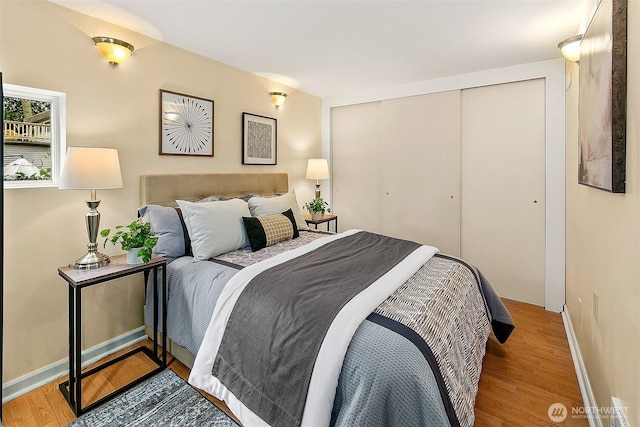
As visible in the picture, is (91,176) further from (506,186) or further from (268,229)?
(506,186)

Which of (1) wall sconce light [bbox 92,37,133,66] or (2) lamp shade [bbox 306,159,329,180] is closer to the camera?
(1) wall sconce light [bbox 92,37,133,66]

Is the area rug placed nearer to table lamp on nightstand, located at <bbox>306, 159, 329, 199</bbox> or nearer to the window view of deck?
the window view of deck

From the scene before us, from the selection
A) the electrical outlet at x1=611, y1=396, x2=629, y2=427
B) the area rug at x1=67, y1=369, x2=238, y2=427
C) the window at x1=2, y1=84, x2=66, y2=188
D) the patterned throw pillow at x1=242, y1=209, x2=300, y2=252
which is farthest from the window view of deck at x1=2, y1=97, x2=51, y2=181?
the electrical outlet at x1=611, y1=396, x2=629, y2=427

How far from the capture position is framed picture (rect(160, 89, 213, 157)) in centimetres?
271

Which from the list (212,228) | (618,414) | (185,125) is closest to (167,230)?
(212,228)

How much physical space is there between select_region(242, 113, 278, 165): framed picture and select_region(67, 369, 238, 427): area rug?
7.31 ft

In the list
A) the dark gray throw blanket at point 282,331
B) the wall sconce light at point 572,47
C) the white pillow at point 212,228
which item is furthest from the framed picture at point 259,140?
the wall sconce light at point 572,47

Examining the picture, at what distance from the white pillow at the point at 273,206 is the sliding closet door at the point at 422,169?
1.50 m

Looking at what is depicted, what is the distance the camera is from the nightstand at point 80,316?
178 centimetres

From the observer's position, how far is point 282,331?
4.95 feet

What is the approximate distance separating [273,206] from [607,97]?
92.2 inches

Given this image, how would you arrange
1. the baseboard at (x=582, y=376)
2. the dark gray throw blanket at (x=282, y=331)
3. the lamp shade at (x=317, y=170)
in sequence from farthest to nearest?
the lamp shade at (x=317, y=170)
the baseboard at (x=582, y=376)
the dark gray throw blanket at (x=282, y=331)

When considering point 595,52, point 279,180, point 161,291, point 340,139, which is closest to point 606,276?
point 595,52

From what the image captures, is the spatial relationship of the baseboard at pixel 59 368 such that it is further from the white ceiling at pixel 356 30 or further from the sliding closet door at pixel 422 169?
the sliding closet door at pixel 422 169
